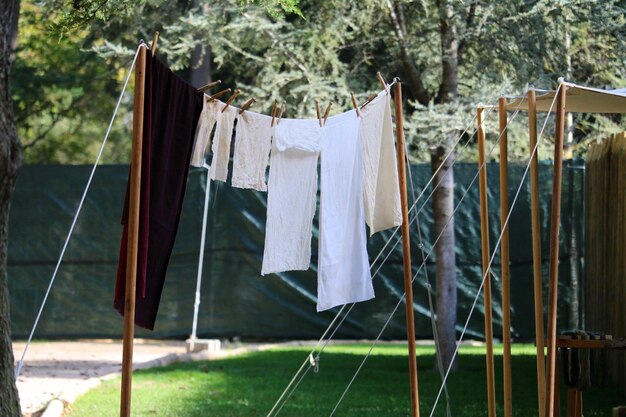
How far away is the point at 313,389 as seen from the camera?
25.0 ft

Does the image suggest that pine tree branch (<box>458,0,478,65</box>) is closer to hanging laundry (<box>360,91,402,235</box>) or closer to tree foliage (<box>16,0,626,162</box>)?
tree foliage (<box>16,0,626,162</box>)

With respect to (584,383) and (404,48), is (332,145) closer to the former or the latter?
(584,383)

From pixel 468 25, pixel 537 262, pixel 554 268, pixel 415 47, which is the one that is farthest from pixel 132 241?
pixel 415 47

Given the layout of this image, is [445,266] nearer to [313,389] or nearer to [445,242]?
[445,242]

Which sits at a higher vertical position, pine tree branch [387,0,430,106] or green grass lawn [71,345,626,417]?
pine tree branch [387,0,430,106]

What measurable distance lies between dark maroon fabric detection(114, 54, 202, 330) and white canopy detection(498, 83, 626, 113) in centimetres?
192

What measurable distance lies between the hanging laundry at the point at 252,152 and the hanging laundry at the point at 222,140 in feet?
0.33

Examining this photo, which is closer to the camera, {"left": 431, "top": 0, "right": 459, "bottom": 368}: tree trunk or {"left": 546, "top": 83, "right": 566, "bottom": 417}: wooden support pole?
{"left": 546, "top": 83, "right": 566, "bottom": 417}: wooden support pole

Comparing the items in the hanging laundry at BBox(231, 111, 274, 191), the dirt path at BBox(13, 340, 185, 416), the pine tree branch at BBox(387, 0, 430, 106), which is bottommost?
the dirt path at BBox(13, 340, 185, 416)

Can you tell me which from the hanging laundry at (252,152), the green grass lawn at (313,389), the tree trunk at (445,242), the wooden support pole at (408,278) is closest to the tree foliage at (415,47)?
the tree trunk at (445,242)

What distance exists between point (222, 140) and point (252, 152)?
245 mm

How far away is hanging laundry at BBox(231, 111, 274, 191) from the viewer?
5.23 metres

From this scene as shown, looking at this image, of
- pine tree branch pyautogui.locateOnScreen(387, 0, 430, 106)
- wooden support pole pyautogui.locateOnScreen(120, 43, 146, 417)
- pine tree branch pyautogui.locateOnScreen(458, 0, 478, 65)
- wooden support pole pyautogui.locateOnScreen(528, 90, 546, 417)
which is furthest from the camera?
pine tree branch pyautogui.locateOnScreen(387, 0, 430, 106)

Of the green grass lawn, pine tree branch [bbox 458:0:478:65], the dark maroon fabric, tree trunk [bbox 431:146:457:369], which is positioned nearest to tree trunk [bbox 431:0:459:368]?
tree trunk [bbox 431:146:457:369]
